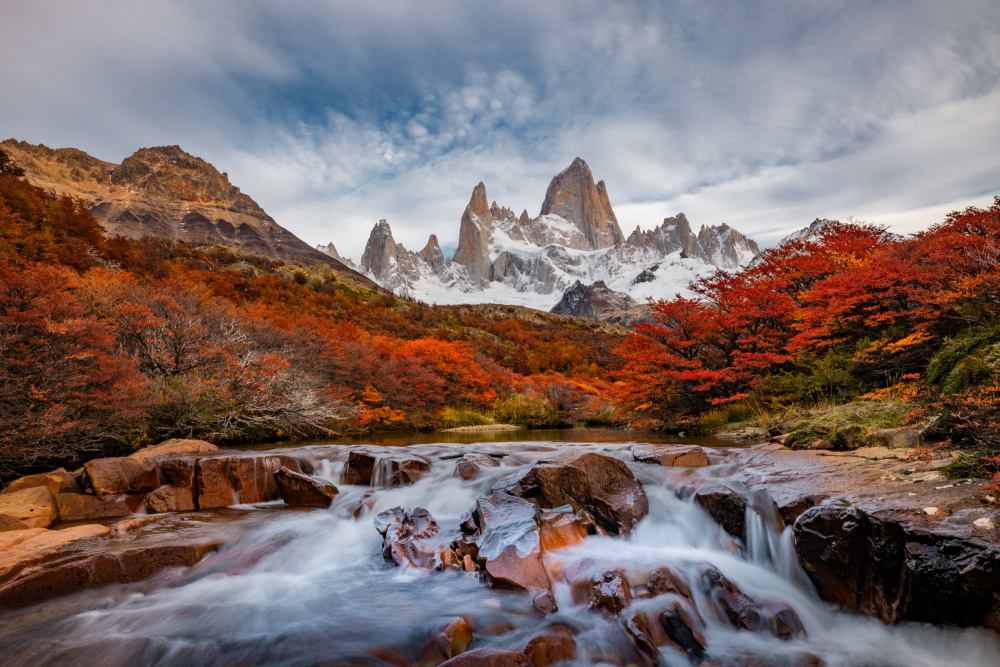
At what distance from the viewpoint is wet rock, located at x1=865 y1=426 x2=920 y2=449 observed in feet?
18.1

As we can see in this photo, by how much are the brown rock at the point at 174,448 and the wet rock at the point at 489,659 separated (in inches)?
277

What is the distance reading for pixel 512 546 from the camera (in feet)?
14.1

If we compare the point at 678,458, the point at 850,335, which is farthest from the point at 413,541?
the point at 850,335

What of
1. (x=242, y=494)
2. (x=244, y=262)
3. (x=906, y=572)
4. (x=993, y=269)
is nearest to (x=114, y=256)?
(x=244, y=262)

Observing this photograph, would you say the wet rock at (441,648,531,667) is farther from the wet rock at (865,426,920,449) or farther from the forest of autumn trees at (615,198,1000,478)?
the wet rock at (865,426,920,449)

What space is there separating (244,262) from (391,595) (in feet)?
110

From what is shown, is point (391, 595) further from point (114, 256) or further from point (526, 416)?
point (114, 256)

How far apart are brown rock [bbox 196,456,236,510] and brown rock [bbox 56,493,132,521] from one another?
0.87 metres

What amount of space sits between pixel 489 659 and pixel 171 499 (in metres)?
5.95

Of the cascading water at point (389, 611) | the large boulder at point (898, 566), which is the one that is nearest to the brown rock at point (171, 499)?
the cascading water at point (389, 611)

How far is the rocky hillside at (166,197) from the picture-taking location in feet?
168

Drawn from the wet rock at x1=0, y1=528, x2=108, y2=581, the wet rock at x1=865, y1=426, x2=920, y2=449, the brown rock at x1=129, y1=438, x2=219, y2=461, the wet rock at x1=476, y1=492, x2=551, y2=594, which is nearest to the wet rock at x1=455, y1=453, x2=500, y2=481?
the wet rock at x1=476, y1=492, x2=551, y2=594

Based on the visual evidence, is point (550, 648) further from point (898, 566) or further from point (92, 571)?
point (92, 571)

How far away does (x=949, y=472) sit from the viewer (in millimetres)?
4066
